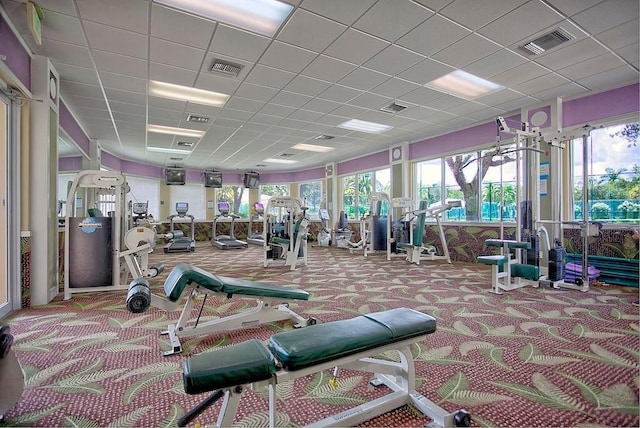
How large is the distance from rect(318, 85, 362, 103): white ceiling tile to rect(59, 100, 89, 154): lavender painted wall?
14.0 ft

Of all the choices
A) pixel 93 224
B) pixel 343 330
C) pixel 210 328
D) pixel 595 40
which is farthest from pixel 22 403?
pixel 595 40

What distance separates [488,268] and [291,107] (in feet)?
16.0

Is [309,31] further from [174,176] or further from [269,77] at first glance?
[174,176]

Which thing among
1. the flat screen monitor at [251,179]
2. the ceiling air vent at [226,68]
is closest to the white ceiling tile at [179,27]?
the ceiling air vent at [226,68]

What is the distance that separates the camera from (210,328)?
274cm

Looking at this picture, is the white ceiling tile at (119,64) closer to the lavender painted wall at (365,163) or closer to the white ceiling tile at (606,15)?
the white ceiling tile at (606,15)

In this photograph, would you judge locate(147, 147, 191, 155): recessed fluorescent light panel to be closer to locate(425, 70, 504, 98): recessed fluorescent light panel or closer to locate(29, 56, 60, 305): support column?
locate(29, 56, 60, 305): support column

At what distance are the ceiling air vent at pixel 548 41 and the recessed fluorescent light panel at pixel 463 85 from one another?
842 millimetres

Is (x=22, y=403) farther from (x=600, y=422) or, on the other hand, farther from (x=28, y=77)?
(x=28, y=77)

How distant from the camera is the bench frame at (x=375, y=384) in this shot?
135cm

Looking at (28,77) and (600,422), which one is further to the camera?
(28,77)

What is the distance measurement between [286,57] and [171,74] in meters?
Result: 1.73

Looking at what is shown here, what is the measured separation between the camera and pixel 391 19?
10.7 ft

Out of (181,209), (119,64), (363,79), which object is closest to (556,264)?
(363,79)
